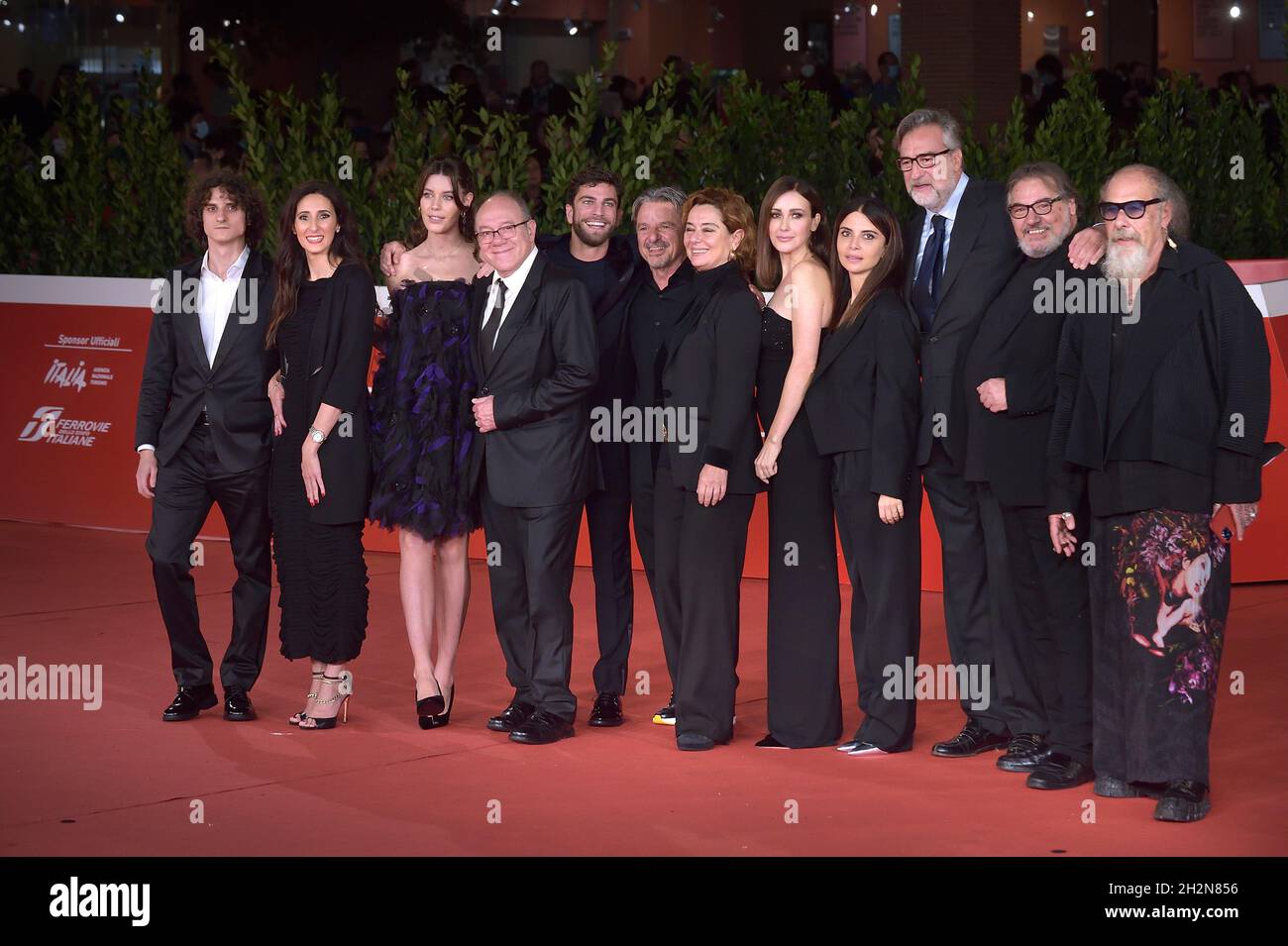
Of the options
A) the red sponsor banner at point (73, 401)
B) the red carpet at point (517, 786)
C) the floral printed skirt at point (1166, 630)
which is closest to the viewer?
the red carpet at point (517, 786)

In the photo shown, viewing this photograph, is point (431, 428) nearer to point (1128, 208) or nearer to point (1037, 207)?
point (1037, 207)

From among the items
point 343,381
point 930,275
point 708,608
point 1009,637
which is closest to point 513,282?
point 343,381

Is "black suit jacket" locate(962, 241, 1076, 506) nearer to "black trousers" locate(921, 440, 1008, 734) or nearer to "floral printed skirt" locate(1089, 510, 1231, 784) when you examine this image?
"black trousers" locate(921, 440, 1008, 734)

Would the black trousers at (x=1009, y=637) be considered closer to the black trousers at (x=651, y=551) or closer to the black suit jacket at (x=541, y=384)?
the black trousers at (x=651, y=551)

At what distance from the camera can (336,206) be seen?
6.57m

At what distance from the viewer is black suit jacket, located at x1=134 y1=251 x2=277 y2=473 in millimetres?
6633

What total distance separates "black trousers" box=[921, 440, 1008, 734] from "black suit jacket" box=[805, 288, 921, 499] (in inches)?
3.9

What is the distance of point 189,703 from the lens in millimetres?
6770

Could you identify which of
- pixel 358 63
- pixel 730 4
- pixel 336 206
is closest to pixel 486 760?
pixel 336 206

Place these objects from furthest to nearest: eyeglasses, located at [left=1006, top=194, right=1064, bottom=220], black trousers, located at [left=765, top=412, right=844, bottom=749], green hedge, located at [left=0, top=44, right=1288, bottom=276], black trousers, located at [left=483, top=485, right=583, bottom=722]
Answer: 1. green hedge, located at [left=0, top=44, right=1288, bottom=276]
2. black trousers, located at [left=483, top=485, right=583, bottom=722]
3. black trousers, located at [left=765, top=412, right=844, bottom=749]
4. eyeglasses, located at [left=1006, top=194, right=1064, bottom=220]

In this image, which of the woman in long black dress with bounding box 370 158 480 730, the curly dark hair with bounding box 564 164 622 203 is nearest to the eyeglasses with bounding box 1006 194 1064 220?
the curly dark hair with bounding box 564 164 622 203

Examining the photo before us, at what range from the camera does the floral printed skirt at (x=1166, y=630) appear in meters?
5.30

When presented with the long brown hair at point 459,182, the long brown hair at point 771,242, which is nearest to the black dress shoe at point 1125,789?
the long brown hair at point 771,242

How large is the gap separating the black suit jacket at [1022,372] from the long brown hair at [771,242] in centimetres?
70
